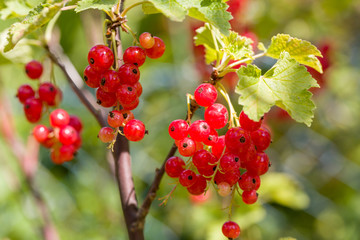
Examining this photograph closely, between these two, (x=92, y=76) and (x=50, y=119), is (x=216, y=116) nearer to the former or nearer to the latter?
(x=92, y=76)

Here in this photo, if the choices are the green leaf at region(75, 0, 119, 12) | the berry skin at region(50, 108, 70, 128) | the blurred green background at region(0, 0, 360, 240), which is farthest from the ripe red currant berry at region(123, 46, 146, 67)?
the blurred green background at region(0, 0, 360, 240)

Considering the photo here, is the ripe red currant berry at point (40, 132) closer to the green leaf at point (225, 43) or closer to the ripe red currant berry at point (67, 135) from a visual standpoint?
the ripe red currant berry at point (67, 135)

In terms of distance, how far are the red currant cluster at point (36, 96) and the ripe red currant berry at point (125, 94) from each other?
0.46 meters

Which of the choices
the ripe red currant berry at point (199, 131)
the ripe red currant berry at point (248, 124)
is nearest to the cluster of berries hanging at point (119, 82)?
the ripe red currant berry at point (199, 131)

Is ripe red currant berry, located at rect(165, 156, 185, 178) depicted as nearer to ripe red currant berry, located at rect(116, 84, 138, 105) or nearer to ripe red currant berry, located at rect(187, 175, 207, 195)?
ripe red currant berry, located at rect(187, 175, 207, 195)

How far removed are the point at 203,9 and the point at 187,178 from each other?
326 mm

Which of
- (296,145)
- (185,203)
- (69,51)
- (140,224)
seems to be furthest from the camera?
(69,51)

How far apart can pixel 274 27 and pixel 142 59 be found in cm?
201

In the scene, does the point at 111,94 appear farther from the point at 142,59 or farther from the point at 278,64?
the point at 278,64

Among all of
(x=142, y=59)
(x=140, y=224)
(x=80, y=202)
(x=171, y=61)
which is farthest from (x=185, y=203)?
(x=142, y=59)

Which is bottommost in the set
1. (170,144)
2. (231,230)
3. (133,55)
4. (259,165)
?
(170,144)

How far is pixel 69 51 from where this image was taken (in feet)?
9.38

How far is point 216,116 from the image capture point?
2.58 ft

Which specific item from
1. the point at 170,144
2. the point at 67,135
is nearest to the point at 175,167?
the point at 67,135
